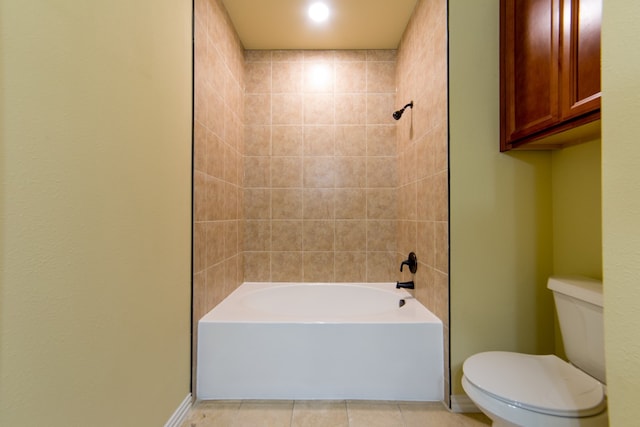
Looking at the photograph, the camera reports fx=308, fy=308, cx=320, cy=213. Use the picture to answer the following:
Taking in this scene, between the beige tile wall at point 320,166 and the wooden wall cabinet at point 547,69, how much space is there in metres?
1.12

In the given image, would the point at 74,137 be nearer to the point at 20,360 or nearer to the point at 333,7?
the point at 20,360

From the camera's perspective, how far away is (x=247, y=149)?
2645mm

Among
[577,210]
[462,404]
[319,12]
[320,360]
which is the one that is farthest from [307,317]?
[319,12]

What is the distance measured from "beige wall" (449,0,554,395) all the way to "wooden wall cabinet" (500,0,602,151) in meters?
0.08

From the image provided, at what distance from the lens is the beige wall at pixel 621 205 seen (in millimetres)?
528

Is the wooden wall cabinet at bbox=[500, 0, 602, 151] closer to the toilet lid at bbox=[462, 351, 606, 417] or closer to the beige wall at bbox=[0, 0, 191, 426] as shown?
the toilet lid at bbox=[462, 351, 606, 417]

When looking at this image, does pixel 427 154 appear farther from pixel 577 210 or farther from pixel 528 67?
pixel 577 210

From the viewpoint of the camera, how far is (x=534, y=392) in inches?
44.0

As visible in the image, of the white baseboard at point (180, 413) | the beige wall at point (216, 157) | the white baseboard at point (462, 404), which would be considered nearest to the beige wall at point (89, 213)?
the white baseboard at point (180, 413)

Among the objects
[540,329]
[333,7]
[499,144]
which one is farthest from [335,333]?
[333,7]

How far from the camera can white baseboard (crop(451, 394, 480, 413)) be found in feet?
5.28

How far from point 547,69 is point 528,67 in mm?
141

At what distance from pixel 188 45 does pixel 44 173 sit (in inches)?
44.1

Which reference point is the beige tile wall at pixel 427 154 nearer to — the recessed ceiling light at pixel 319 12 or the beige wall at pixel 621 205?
the recessed ceiling light at pixel 319 12
